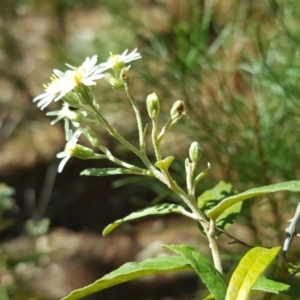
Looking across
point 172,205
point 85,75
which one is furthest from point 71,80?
point 172,205

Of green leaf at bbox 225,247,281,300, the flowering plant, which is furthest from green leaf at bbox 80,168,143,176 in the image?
green leaf at bbox 225,247,281,300

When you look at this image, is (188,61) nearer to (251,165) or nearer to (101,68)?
(251,165)

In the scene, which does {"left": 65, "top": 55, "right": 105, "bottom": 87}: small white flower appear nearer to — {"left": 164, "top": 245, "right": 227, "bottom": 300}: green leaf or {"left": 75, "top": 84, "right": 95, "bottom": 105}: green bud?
{"left": 75, "top": 84, "right": 95, "bottom": 105}: green bud

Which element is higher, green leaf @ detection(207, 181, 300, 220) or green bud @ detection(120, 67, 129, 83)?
green bud @ detection(120, 67, 129, 83)

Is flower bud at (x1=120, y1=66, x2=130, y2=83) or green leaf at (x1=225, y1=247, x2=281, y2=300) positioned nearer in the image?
green leaf at (x1=225, y1=247, x2=281, y2=300)

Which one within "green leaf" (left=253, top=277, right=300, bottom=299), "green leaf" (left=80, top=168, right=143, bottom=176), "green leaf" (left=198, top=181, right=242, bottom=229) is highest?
"green leaf" (left=80, top=168, right=143, bottom=176)

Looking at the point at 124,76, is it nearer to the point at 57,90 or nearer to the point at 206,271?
the point at 57,90

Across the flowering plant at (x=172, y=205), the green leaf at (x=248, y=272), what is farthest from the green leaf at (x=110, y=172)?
the green leaf at (x=248, y=272)

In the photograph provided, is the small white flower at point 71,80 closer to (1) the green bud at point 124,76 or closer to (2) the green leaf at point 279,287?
(1) the green bud at point 124,76
